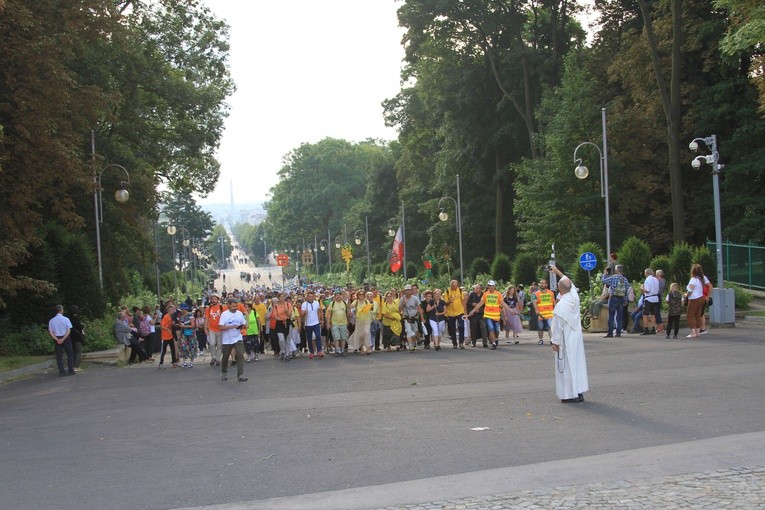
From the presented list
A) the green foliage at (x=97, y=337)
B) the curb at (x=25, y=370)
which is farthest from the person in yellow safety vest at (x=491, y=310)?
the curb at (x=25, y=370)

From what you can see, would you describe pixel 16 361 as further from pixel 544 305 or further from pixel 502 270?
pixel 502 270

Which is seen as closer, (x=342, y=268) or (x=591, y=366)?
(x=591, y=366)

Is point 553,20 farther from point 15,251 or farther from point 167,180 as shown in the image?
point 15,251

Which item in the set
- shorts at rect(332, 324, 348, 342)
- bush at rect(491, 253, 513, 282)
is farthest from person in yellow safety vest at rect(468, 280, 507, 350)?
bush at rect(491, 253, 513, 282)

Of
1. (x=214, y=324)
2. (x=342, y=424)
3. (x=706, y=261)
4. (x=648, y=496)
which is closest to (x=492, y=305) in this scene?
(x=214, y=324)

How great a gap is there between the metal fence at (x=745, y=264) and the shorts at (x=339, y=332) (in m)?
19.1

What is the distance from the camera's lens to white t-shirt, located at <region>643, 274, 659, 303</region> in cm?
2486

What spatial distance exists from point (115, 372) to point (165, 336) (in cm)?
179

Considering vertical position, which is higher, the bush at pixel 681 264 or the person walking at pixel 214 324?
the bush at pixel 681 264

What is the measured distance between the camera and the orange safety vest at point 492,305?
2422cm

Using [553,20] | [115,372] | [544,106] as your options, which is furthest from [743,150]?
[115,372]

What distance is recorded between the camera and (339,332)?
2511 cm

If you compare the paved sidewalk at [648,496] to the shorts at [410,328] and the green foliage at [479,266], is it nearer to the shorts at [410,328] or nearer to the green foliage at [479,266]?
the shorts at [410,328]

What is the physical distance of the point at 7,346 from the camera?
1056 inches
